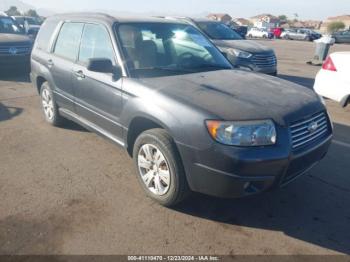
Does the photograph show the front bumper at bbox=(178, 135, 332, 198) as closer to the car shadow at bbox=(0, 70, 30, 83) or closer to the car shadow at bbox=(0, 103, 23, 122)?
the car shadow at bbox=(0, 103, 23, 122)

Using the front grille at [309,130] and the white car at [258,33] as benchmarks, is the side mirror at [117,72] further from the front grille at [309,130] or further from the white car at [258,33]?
the white car at [258,33]

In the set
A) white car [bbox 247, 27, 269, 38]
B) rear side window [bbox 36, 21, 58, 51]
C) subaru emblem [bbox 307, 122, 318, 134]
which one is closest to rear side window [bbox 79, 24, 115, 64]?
rear side window [bbox 36, 21, 58, 51]

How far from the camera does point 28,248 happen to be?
276 centimetres

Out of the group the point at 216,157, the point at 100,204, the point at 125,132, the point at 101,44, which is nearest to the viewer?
the point at 216,157

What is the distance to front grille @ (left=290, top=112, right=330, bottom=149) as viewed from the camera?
293 cm

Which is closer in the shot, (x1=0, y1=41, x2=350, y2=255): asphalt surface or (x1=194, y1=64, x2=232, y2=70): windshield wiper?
(x1=0, y1=41, x2=350, y2=255): asphalt surface

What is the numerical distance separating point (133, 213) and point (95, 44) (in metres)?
2.15

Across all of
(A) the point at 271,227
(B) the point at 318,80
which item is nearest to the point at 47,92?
(A) the point at 271,227

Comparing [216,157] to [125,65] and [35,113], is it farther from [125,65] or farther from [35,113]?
[35,113]

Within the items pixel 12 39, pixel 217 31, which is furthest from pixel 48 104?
pixel 217 31

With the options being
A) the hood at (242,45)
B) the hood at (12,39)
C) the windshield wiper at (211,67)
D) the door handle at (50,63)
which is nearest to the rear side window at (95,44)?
the door handle at (50,63)

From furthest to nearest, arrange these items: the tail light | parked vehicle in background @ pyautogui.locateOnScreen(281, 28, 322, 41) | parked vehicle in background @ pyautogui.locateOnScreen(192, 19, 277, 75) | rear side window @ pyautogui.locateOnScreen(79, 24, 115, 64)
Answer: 1. parked vehicle in background @ pyautogui.locateOnScreen(281, 28, 322, 41)
2. parked vehicle in background @ pyautogui.locateOnScreen(192, 19, 277, 75)
3. the tail light
4. rear side window @ pyautogui.locateOnScreen(79, 24, 115, 64)

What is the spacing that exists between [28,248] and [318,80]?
225 inches

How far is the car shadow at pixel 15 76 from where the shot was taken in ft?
31.2
